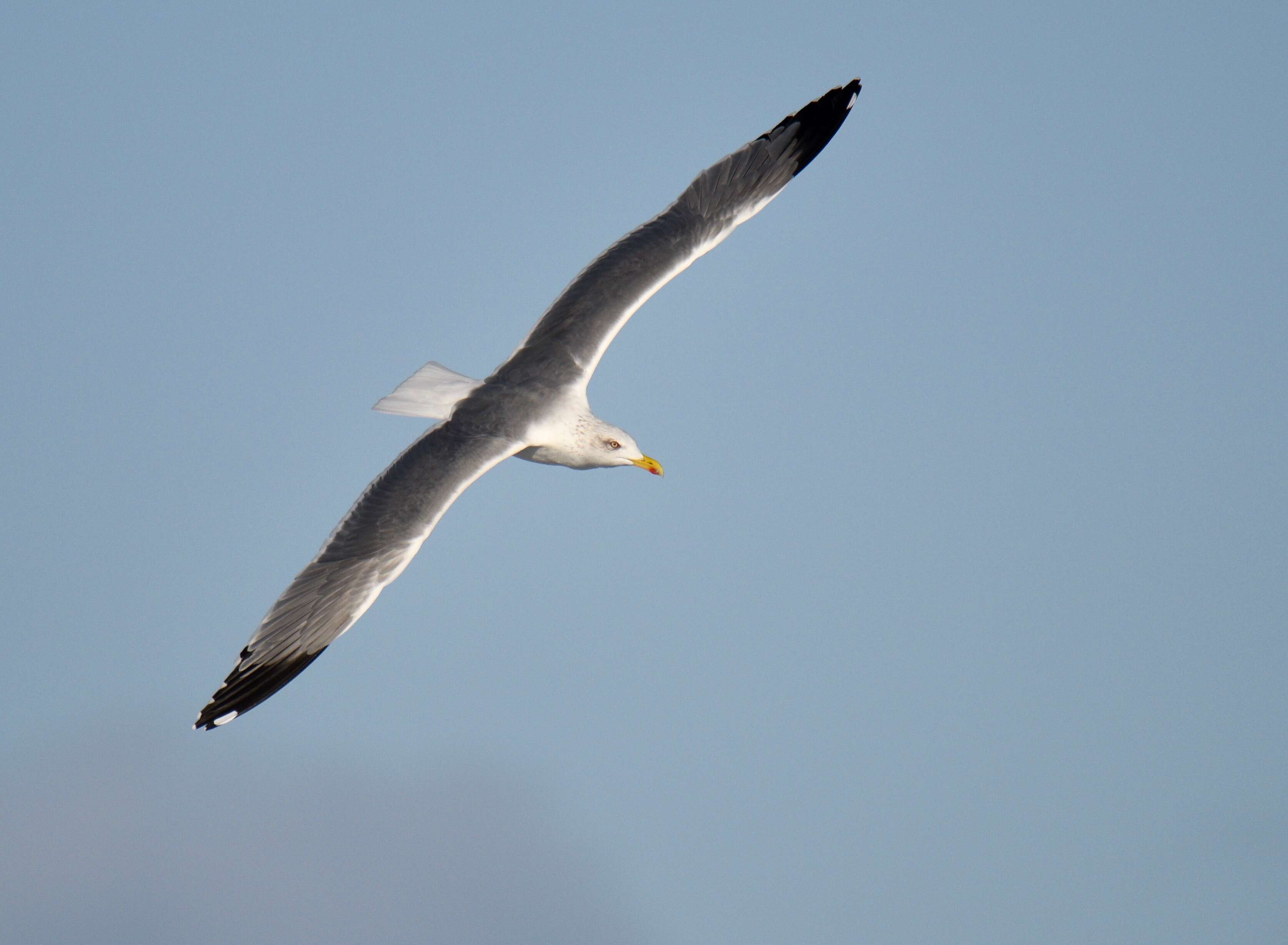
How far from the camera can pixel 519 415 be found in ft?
41.9

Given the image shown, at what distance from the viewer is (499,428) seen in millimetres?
12562

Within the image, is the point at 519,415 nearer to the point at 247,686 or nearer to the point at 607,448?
the point at 607,448

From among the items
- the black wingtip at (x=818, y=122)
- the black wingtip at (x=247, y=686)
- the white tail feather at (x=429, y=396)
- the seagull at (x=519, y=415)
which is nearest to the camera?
the black wingtip at (x=247, y=686)

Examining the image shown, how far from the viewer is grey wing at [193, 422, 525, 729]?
37.6 feet

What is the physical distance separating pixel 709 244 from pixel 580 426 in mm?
2447

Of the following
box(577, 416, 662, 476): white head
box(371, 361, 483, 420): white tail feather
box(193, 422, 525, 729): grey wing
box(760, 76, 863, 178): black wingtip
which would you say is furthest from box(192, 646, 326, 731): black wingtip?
box(760, 76, 863, 178): black wingtip

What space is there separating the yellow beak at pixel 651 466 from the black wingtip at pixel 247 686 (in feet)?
12.9

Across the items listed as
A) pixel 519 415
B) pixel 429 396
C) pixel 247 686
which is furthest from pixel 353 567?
pixel 519 415

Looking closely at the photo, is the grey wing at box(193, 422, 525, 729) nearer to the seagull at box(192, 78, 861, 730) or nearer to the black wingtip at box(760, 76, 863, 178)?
the seagull at box(192, 78, 861, 730)

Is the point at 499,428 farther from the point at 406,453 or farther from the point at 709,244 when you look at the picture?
the point at 709,244

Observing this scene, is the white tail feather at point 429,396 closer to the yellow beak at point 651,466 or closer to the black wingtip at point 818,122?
the yellow beak at point 651,466

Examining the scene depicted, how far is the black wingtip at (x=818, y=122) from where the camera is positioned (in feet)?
48.7

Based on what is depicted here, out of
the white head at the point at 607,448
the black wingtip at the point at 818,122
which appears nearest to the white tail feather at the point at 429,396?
the white head at the point at 607,448

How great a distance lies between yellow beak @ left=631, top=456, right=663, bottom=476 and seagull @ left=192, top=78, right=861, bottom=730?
1 centimetres
